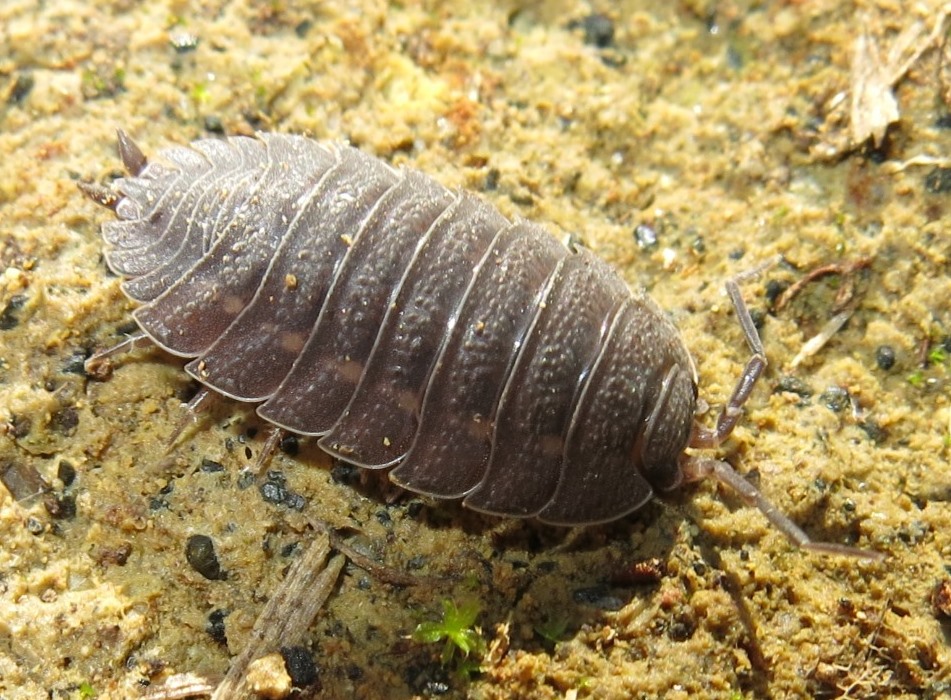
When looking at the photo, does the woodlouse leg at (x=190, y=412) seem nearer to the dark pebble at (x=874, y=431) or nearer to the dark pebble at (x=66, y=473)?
the dark pebble at (x=66, y=473)

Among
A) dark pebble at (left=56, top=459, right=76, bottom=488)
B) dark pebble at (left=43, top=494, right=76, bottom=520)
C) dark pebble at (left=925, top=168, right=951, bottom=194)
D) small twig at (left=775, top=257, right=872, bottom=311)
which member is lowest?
dark pebble at (left=43, top=494, right=76, bottom=520)

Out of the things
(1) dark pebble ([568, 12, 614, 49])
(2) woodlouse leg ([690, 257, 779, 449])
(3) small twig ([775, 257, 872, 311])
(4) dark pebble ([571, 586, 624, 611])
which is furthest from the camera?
(1) dark pebble ([568, 12, 614, 49])

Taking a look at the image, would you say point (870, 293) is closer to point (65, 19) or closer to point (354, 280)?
point (354, 280)

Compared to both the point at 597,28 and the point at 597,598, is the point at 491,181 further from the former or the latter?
the point at 597,598

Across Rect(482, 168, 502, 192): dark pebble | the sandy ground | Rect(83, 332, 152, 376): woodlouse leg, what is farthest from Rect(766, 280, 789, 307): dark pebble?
Rect(83, 332, 152, 376): woodlouse leg

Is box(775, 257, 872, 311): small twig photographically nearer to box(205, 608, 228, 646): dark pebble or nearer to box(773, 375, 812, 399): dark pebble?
box(773, 375, 812, 399): dark pebble

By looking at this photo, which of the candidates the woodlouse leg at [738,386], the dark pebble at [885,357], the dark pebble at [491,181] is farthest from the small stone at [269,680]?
the dark pebble at [885,357]

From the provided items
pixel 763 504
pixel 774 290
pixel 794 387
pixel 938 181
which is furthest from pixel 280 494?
pixel 938 181
